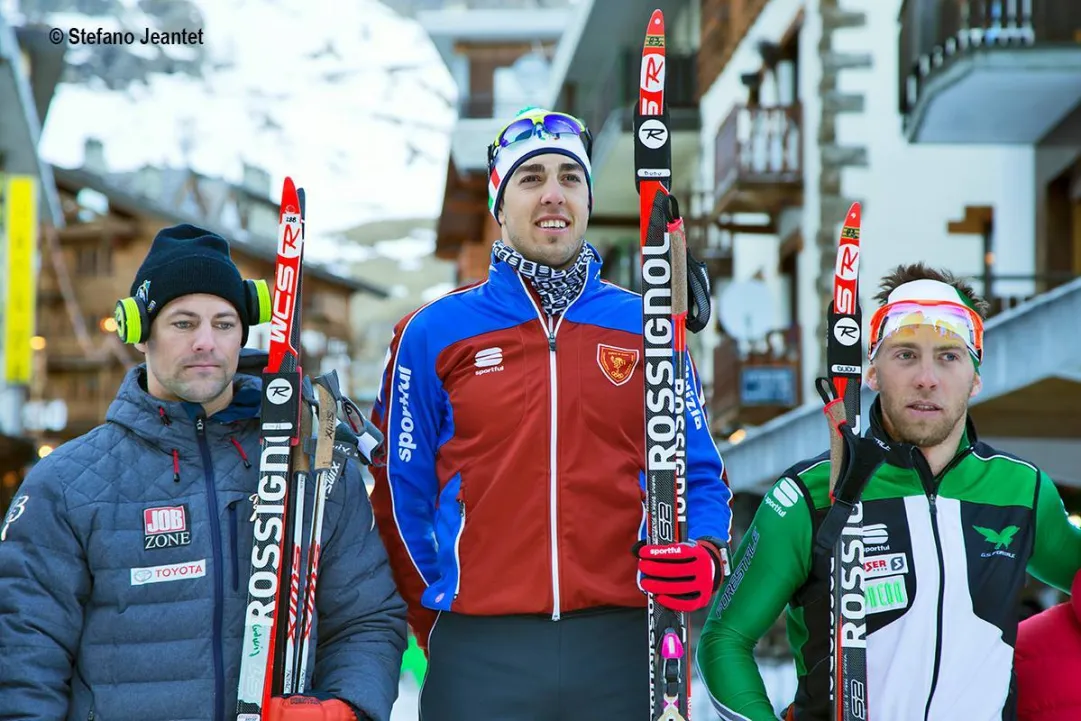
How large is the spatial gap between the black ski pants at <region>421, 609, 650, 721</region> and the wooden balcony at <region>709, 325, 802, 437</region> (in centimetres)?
1382

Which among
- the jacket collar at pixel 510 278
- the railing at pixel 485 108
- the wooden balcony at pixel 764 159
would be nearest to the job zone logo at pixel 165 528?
the jacket collar at pixel 510 278

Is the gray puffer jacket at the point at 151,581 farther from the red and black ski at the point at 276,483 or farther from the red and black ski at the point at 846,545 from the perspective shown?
the red and black ski at the point at 846,545

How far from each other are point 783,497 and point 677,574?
0.47 metres

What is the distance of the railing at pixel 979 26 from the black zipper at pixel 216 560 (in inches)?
422

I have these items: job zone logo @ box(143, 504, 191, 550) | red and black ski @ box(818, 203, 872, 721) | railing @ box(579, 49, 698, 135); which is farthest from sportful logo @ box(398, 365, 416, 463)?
railing @ box(579, 49, 698, 135)

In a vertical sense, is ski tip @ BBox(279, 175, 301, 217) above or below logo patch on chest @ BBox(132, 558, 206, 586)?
above

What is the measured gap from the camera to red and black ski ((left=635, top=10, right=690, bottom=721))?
13.1 ft

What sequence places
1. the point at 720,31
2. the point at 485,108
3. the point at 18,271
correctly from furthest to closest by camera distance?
the point at 485,108
the point at 18,271
the point at 720,31

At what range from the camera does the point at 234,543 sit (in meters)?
A: 3.91

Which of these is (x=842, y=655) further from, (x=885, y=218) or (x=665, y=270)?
(x=885, y=218)

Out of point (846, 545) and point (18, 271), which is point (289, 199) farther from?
point (18, 271)

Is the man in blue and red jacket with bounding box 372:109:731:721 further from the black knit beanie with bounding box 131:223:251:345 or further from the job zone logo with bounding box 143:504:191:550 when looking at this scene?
the job zone logo with bounding box 143:504:191:550

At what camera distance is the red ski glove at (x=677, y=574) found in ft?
12.8
